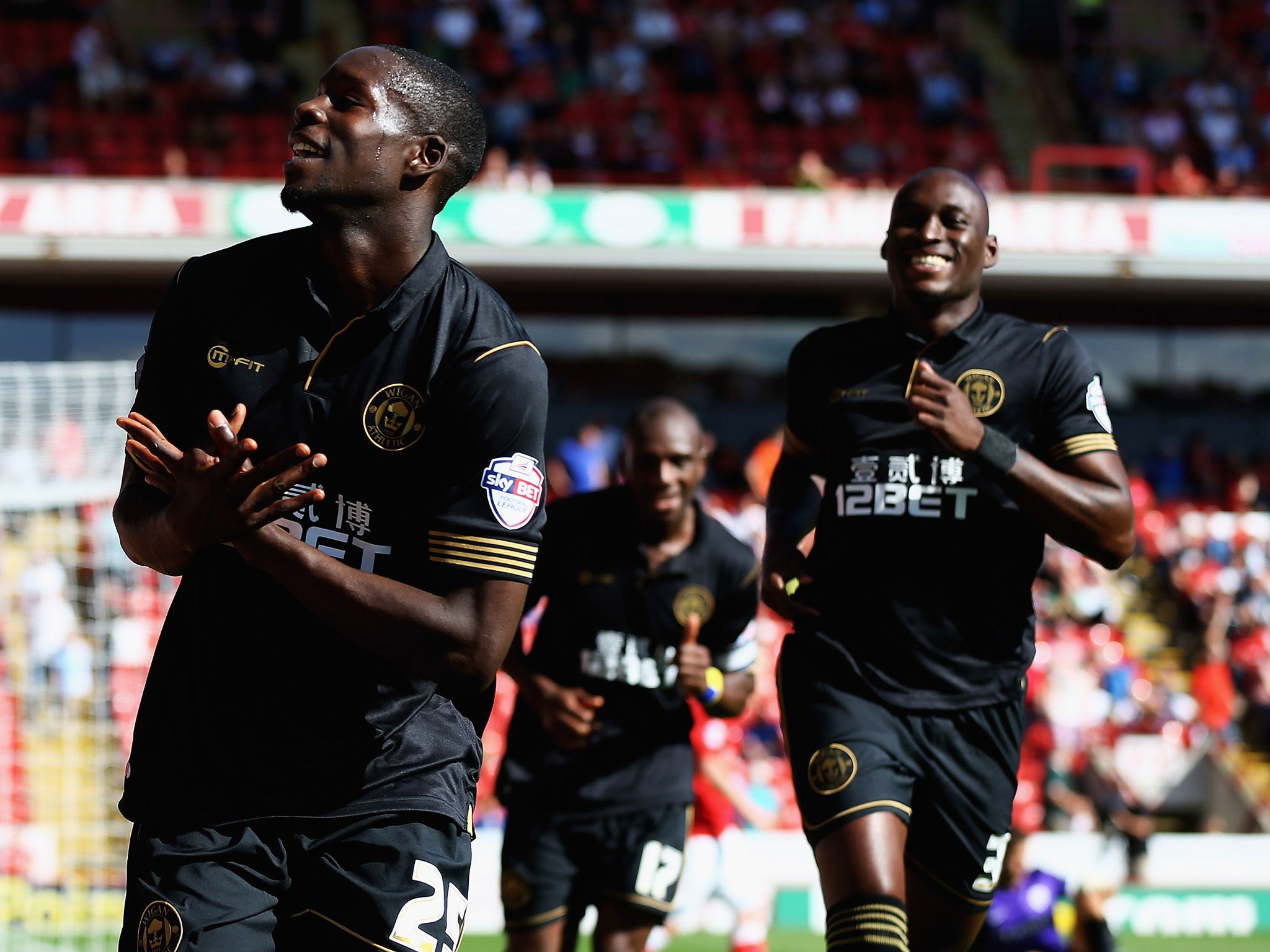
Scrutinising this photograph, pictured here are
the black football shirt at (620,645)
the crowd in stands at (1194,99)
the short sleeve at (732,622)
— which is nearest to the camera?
the black football shirt at (620,645)

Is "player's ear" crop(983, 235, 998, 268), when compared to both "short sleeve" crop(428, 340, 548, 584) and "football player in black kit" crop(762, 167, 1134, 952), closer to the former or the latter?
"football player in black kit" crop(762, 167, 1134, 952)

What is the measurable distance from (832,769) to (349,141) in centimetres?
222

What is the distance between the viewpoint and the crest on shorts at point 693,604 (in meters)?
5.97

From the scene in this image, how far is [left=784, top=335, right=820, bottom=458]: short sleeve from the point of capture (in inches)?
188

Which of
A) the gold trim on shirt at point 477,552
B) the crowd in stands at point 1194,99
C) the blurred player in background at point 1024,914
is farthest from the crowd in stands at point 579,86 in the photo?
the gold trim on shirt at point 477,552

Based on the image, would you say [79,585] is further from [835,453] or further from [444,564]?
[444,564]

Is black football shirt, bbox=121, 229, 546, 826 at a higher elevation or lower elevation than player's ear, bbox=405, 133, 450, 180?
lower

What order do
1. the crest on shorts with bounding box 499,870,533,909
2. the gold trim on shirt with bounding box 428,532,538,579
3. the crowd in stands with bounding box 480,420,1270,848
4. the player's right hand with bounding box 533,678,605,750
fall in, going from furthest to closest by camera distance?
1. the crowd in stands with bounding box 480,420,1270,848
2. the crest on shorts with bounding box 499,870,533,909
3. the player's right hand with bounding box 533,678,605,750
4. the gold trim on shirt with bounding box 428,532,538,579

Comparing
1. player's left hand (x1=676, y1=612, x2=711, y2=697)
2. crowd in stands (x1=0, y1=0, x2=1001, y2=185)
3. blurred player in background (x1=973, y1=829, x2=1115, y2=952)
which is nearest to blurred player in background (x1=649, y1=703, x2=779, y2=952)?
player's left hand (x1=676, y1=612, x2=711, y2=697)

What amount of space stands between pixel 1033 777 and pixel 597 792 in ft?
29.9

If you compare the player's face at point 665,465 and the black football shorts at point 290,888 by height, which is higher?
the player's face at point 665,465

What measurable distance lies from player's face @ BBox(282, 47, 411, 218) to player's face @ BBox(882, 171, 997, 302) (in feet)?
6.35

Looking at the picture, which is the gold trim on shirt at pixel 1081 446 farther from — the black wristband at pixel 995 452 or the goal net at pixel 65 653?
the goal net at pixel 65 653

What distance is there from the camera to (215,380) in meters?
2.95
